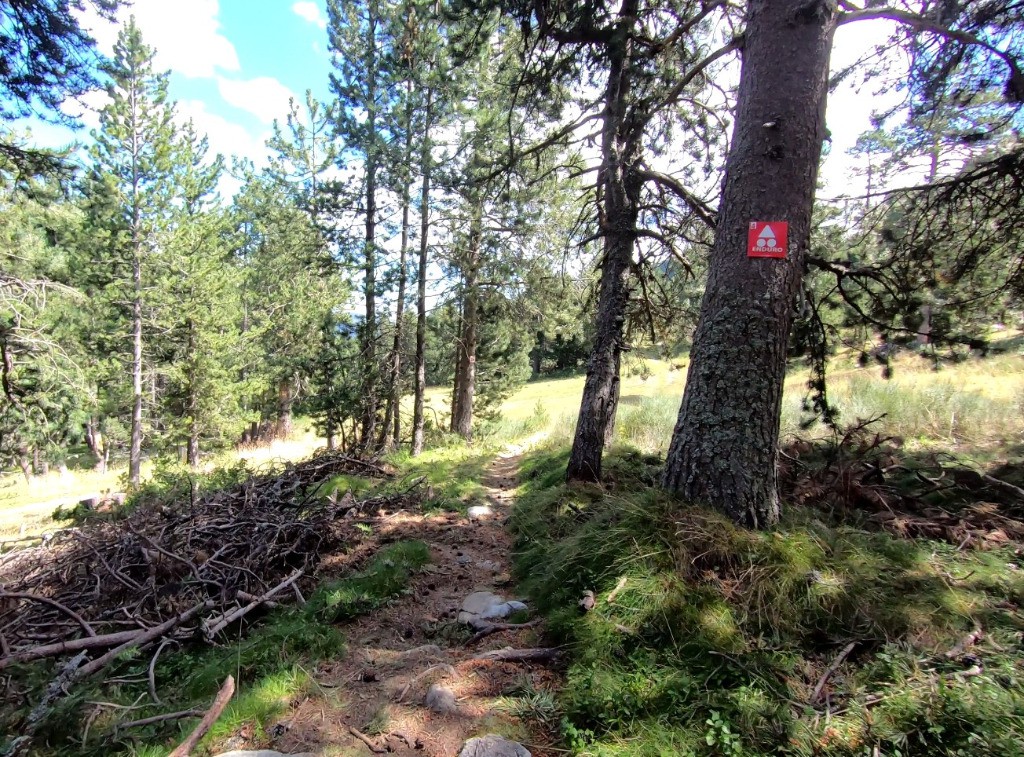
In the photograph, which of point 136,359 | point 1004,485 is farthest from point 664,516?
point 136,359

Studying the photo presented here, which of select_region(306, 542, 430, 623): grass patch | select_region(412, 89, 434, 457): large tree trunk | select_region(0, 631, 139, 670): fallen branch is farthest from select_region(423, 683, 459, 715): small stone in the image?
select_region(412, 89, 434, 457): large tree trunk

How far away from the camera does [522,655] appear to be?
9.56 feet

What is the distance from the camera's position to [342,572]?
4504mm

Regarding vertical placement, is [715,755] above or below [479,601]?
above

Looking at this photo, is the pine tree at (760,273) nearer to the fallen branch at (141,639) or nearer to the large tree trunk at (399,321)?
the fallen branch at (141,639)

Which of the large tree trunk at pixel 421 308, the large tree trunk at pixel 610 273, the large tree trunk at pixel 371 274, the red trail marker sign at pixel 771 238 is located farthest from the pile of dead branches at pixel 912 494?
→ the large tree trunk at pixel 371 274

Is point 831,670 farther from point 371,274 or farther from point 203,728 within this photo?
point 371,274

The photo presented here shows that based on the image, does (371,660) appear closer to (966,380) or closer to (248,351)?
(966,380)

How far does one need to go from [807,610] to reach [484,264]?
11.1 m

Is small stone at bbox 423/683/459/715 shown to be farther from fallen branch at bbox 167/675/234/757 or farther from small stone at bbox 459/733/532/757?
fallen branch at bbox 167/675/234/757

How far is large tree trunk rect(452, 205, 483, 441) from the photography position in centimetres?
1274

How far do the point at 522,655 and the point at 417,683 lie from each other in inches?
25.0

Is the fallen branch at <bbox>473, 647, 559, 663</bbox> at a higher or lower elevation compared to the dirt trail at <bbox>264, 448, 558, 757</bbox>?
higher

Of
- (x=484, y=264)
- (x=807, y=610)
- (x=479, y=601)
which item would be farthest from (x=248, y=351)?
(x=807, y=610)
